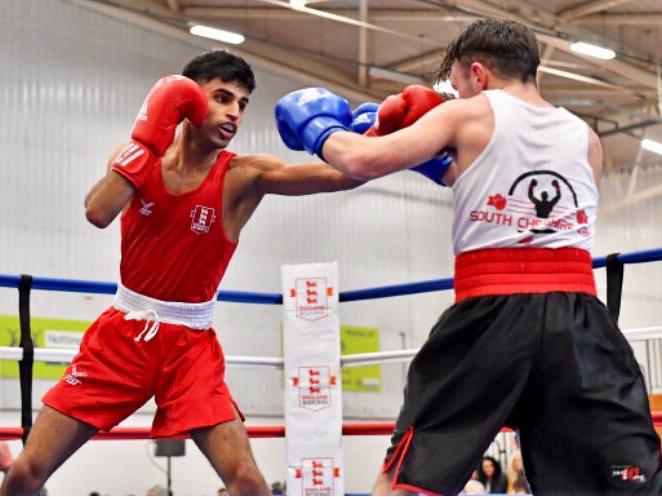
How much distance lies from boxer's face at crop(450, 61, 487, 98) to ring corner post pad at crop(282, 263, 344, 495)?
1.70 metres

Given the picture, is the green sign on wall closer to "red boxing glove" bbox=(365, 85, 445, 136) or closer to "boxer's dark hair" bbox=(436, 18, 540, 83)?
"red boxing glove" bbox=(365, 85, 445, 136)

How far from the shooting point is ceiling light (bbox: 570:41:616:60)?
461 inches

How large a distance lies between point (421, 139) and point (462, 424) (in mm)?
615

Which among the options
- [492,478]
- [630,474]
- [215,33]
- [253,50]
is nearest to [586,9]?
[253,50]

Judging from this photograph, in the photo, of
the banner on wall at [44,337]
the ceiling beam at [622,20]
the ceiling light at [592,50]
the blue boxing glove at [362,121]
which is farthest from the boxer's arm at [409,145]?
the ceiling beam at [622,20]

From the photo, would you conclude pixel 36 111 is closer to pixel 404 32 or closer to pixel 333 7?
pixel 333 7

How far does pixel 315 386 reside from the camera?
13.4 feet

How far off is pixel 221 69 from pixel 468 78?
1099 millimetres

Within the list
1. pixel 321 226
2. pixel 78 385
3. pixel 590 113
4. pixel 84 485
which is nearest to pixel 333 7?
pixel 321 226

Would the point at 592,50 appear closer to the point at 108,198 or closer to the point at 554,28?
the point at 554,28

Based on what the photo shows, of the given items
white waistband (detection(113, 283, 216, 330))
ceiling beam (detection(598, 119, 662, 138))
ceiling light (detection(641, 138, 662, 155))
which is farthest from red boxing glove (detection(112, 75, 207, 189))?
ceiling beam (detection(598, 119, 662, 138))

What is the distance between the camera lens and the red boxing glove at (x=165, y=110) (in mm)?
3057

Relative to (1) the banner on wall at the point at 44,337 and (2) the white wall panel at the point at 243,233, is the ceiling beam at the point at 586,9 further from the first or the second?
(1) the banner on wall at the point at 44,337

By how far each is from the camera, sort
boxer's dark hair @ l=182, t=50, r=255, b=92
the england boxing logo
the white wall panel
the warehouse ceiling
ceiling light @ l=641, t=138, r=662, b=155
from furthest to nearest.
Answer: ceiling light @ l=641, t=138, r=662, b=155
the warehouse ceiling
the white wall panel
the england boxing logo
boxer's dark hair @ l=182, t=50, r=255, b=92
